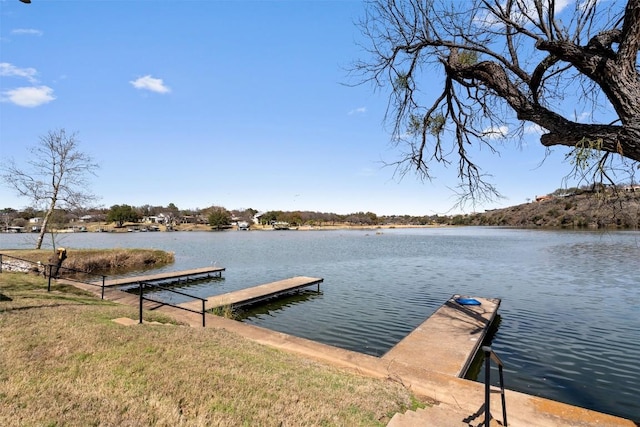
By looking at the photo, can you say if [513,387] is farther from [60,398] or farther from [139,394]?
[60,398]

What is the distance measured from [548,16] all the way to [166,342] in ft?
26.5

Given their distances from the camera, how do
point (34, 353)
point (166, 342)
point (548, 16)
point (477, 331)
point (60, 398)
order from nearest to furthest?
1. point (60, 398)
2. point (548, 16)
3. point (34, 353)
4. point (166, 342)
5. point (477, 331)

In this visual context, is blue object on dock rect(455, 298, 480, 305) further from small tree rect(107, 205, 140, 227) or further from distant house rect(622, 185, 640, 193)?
small tree rect(107, 205, 140, 227)

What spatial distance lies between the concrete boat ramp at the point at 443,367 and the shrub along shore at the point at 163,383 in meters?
0.67

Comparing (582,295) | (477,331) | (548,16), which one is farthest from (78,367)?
(582,295)

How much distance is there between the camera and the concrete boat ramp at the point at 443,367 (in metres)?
4.75

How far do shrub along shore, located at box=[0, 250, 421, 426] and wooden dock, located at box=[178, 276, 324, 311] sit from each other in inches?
268

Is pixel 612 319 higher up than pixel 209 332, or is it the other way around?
pixel 209 332

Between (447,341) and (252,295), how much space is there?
9439mm

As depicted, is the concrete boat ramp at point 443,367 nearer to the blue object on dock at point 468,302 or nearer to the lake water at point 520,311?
the blue object on dock at point 468,302

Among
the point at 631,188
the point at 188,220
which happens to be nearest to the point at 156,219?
the point at 188,220

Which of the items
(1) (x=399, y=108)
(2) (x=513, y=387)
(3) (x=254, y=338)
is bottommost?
(2) (x=513, y=387)

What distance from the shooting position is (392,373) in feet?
21.2

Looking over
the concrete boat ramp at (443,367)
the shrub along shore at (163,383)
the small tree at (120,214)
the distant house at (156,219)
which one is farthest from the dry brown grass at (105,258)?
the distant house at (156,219)
